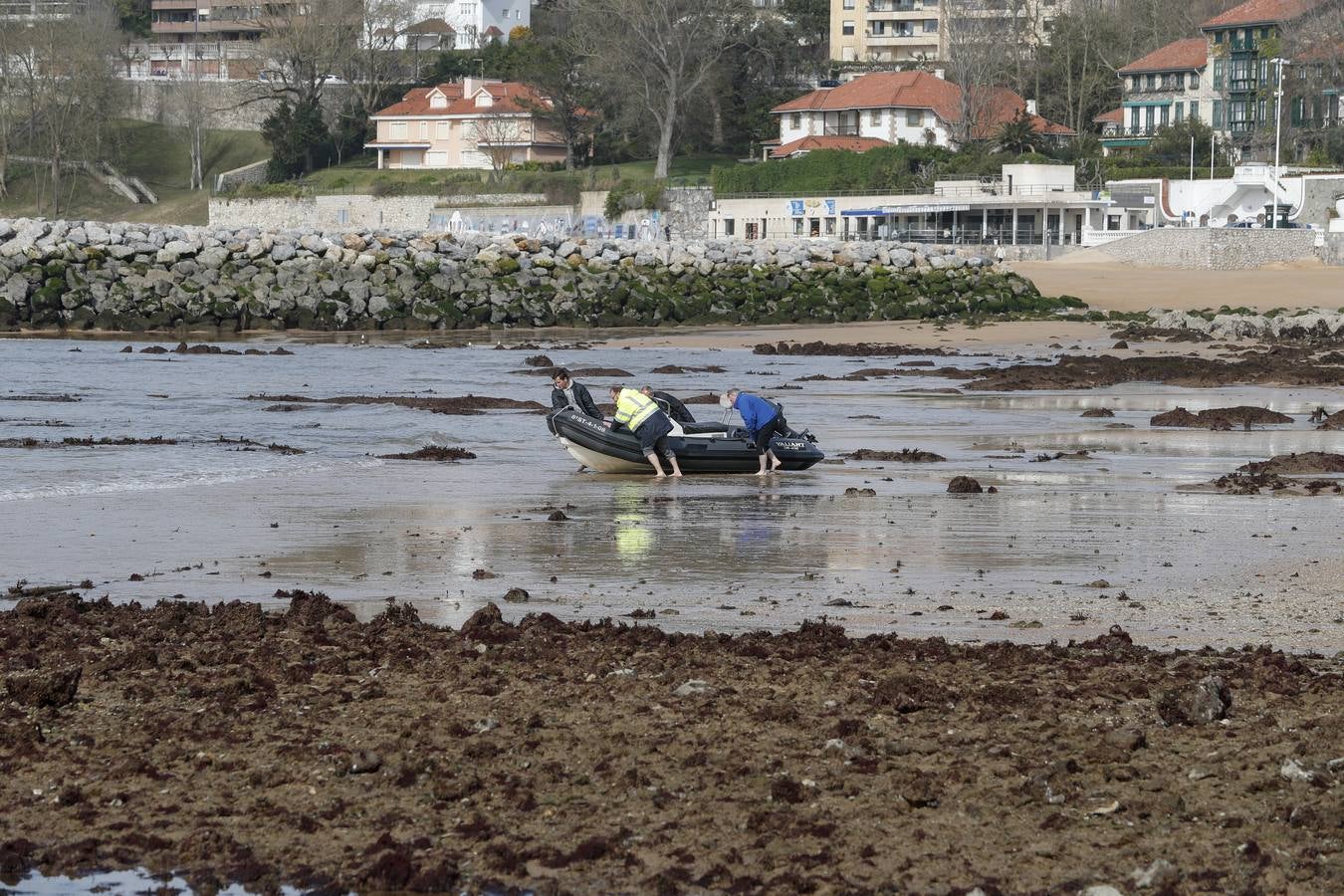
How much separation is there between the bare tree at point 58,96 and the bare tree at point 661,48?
2848 centimetres

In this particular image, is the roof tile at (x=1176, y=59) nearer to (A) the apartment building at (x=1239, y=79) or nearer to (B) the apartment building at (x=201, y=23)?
(A) the apartment building at (x=1239, y=79)

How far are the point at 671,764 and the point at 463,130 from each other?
95.1 m

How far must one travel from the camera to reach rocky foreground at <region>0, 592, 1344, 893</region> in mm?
6555

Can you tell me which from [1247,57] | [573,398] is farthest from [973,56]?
[573,398]

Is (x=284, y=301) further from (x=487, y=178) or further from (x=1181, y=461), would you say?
(x=487, y=178)

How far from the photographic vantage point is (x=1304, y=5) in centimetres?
8706

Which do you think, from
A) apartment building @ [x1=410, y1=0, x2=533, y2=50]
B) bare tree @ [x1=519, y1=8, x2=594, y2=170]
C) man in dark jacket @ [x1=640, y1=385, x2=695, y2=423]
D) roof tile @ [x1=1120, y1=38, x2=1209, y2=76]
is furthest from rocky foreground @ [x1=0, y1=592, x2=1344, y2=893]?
apartment building @ [x1=410, y1=0, x2=533, y2=50]

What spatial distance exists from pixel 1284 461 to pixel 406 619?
10732 mm

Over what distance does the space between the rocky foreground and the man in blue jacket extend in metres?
8.18

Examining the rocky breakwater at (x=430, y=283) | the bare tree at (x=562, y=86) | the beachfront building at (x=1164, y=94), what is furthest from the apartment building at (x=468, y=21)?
the rocky breakwater at (x=430, y=283)

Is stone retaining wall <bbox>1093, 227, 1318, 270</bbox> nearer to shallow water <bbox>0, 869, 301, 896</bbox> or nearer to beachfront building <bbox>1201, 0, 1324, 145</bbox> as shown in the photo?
beachfront building <bbox>1201, 0, 1324, 145</bbox>

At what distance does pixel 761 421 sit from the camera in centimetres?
1784

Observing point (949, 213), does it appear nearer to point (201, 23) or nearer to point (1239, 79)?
point (1239, 79)

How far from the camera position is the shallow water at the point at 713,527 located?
11.1m
